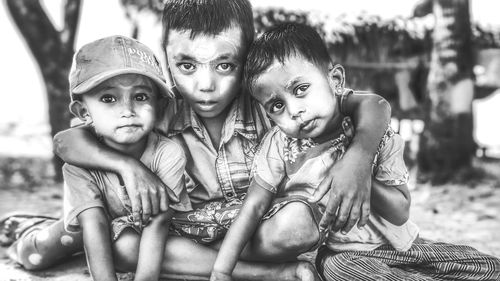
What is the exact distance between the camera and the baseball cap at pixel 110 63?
2137mm

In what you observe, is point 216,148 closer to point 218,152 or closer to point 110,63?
point 218,152

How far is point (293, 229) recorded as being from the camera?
2.12 m

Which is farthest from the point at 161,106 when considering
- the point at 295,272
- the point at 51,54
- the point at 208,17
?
the point at 51,54

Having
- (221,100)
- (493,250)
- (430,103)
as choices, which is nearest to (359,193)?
(221,100)

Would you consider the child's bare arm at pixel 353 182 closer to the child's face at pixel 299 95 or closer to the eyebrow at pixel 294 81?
the child's face at pixel 299 95

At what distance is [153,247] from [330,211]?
0.67 metres

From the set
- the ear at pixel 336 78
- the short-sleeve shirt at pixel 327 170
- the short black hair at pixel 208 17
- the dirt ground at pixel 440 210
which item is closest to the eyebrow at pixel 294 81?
the ear at pixel 336 78

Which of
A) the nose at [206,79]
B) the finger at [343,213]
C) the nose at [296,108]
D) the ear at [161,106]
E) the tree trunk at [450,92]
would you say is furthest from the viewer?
the tree trunk at [450,92]

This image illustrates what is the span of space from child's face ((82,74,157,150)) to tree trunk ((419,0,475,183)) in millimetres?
3760

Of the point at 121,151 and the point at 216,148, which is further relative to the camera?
the point at 216,148

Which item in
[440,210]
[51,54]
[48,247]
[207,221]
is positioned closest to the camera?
[207,221]

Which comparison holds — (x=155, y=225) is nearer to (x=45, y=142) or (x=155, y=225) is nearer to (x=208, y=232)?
(x=208, y=232)

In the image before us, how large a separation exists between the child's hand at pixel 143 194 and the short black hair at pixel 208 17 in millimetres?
610

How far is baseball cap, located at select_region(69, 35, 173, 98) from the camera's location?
84.1 inches
